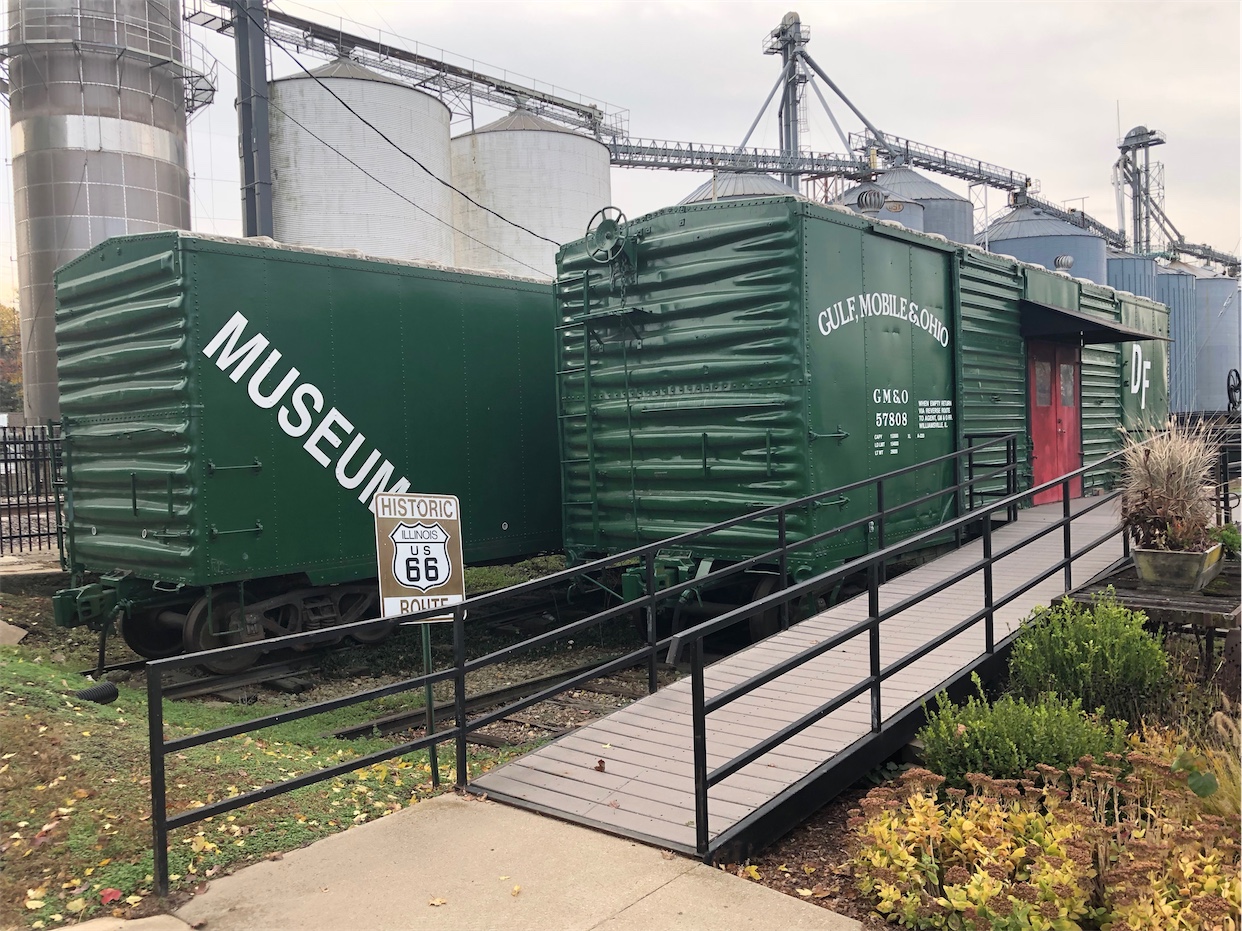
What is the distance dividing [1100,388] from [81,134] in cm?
2458

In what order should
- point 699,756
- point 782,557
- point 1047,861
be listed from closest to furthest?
point 1047,861, point 699,756, point 782,557

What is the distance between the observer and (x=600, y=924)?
11.5 feet

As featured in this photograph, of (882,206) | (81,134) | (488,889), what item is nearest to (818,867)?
(488,889)

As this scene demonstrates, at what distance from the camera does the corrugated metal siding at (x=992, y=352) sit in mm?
10195

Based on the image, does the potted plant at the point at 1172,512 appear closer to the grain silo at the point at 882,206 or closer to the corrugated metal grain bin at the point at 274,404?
the corrugated metal grain bin at the point at 274,404

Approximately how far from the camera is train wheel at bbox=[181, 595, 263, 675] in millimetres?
8242

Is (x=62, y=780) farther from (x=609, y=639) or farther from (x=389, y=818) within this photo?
(x=609, y=639)

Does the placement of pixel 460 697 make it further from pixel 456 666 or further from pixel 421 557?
pixel 421 557

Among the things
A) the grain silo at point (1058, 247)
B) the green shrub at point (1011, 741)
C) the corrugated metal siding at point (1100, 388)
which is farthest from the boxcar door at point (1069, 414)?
the grain silo at point (1058, 247)

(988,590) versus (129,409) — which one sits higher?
(129,409)

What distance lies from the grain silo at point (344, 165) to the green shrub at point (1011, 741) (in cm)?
2424

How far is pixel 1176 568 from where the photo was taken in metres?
6.64

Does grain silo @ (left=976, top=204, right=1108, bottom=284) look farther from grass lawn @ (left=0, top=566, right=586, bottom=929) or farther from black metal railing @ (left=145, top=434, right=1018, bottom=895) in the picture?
grass lawn @ (left=0, top=566, right=586, bottom=929)

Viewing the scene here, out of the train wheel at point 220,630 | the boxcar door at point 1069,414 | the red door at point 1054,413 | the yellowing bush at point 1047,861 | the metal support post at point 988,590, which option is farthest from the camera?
the boxcar door at point 1069,414
